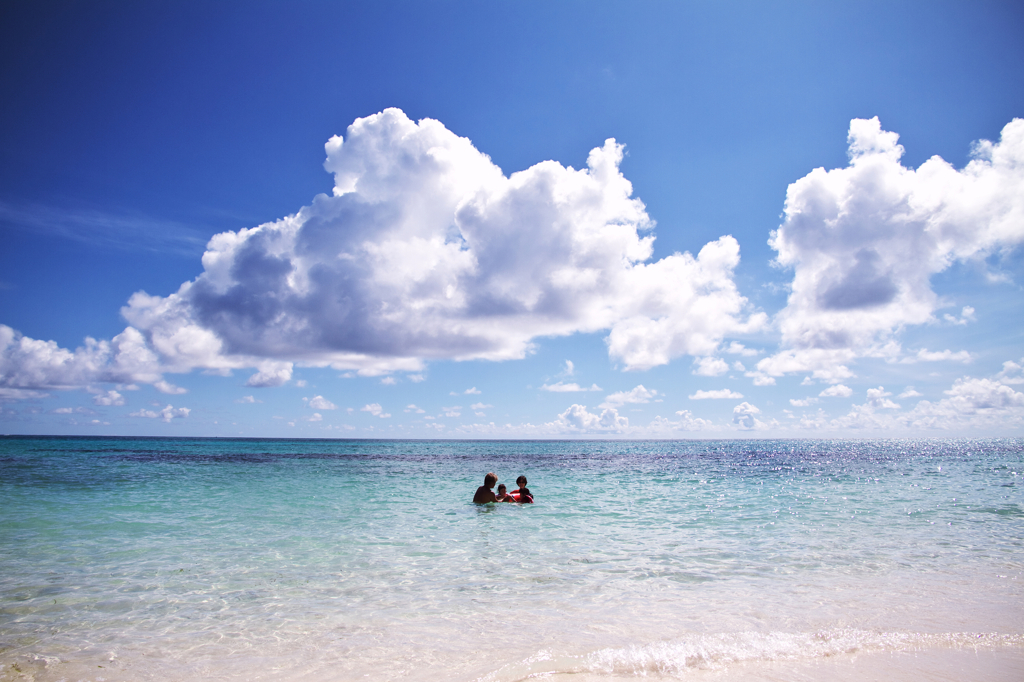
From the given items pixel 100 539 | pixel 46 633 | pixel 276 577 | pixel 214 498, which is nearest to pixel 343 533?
pixel 276 577

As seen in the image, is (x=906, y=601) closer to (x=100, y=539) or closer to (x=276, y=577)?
(x=276, y=577)

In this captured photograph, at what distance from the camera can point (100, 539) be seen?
12.3 m

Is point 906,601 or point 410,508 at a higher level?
point 906,601

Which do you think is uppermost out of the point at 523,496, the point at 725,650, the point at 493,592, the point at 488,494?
the point at 725,650

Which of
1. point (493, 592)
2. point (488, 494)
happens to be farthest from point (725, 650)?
point (488, 494)

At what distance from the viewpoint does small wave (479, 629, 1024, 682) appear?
18.3ft

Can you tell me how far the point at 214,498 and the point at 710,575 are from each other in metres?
20.2

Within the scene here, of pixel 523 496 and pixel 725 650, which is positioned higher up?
pixel 725 650

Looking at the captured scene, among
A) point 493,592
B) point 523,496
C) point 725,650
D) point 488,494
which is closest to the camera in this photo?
point 725,650

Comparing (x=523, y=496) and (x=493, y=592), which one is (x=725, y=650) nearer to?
(x=493, y=592)

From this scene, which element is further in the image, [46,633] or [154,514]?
[154,514]

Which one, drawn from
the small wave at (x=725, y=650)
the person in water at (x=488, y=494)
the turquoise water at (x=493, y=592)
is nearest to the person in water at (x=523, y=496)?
the person in water at (x=488, y=494)

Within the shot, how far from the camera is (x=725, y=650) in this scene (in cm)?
604

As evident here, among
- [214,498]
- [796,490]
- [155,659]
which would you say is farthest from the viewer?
[796,490]
